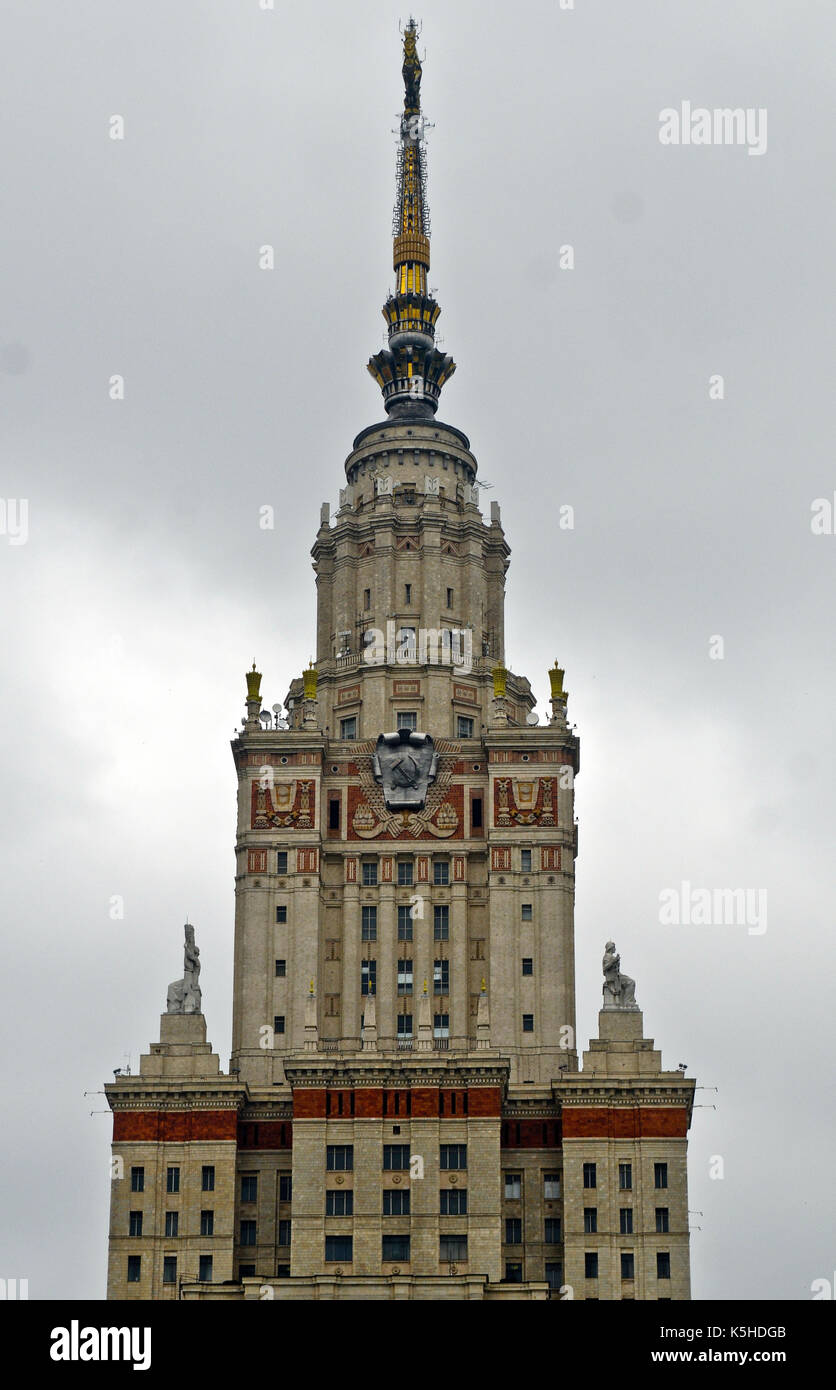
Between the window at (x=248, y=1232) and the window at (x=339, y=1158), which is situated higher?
the window at (x=339, y=1158)

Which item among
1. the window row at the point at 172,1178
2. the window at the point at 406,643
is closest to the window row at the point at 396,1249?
the window row at the point at 172,1178

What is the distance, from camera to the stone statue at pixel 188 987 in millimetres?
154625

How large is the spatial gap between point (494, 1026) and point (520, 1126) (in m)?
8.40

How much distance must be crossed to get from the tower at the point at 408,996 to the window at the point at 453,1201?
0.09m

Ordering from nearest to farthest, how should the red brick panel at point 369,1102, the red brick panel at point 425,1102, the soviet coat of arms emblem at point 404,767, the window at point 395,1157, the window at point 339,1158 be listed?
the window at point 395,1157 < the window at point 339,1158 < the red brick panel at point 425,1102 < the red brick panel at point 369,1102 < the soviet coat of arms emblem at point 404,767

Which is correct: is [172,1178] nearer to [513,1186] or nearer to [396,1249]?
[396,1249]

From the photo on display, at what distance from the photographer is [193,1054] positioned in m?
152

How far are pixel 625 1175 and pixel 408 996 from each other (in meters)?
20.7

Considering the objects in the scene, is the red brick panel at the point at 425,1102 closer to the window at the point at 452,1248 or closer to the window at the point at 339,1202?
the window at the point at 339,1202

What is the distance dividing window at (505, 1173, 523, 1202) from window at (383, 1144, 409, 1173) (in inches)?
300

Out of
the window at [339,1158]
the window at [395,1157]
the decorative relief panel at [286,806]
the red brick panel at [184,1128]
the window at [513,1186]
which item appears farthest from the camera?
the decorative relief panel at [286,806]

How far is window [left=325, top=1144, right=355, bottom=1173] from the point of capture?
476ft

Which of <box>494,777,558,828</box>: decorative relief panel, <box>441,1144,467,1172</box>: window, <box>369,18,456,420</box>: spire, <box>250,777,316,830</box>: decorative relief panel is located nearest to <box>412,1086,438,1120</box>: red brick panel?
<box>441,1144,467,1172</box>: window
